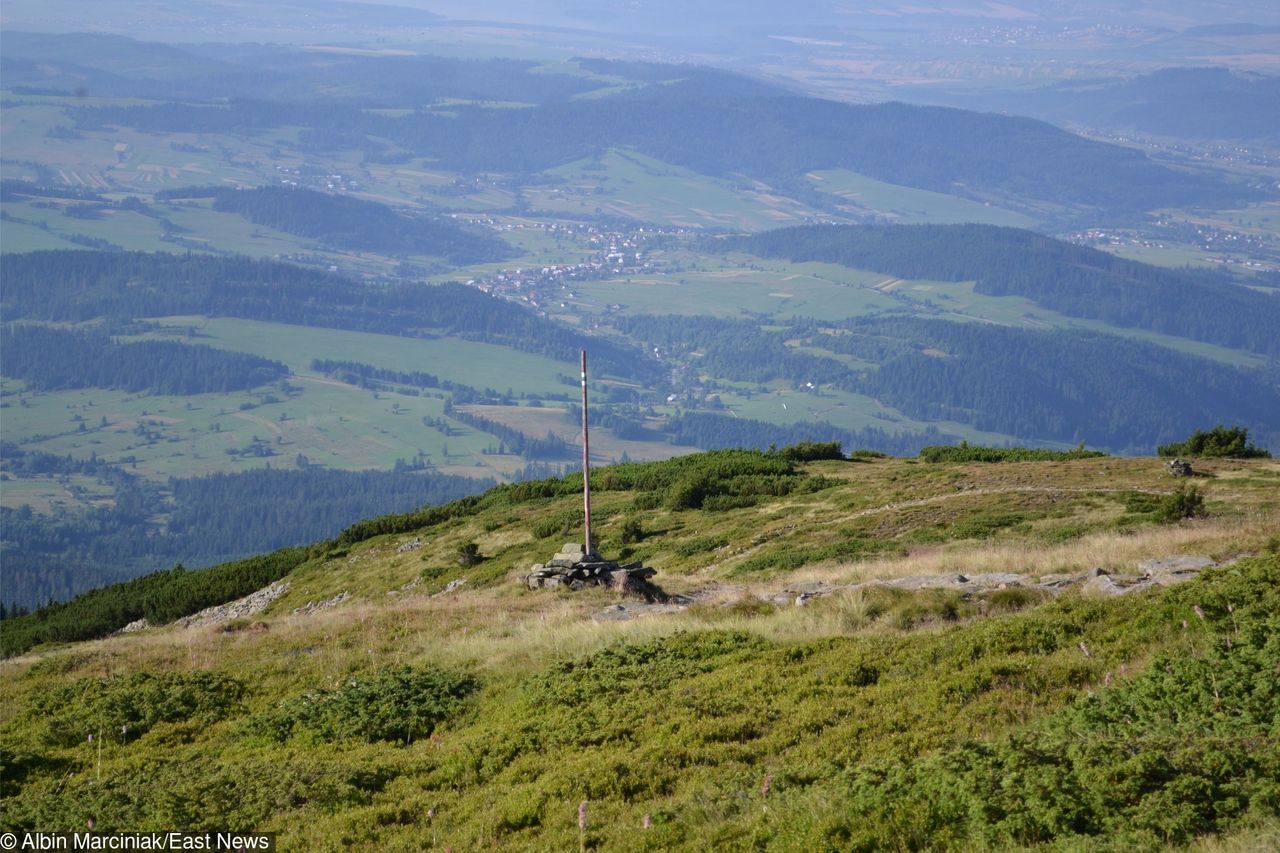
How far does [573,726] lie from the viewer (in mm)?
14211

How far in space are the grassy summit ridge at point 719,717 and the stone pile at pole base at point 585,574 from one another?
625 mm

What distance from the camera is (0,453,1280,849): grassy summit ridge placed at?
33.2 ft

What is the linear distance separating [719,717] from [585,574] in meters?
9.95

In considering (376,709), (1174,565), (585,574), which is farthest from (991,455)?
(376,709)

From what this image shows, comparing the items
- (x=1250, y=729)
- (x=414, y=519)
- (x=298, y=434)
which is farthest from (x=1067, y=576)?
(x=298, y=434)

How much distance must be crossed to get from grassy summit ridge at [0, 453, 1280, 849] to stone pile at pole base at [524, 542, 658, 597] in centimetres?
63

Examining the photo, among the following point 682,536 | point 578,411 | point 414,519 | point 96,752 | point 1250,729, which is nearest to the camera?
point 1250,729

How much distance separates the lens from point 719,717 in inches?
546

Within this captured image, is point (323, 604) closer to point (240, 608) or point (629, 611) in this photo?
point (240, 608)

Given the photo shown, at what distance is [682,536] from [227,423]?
528ft

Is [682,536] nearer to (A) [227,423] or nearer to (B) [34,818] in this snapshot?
(B) [34,818]

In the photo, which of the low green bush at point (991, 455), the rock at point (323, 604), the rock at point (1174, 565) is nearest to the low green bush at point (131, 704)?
the rock at point (1174, 565)

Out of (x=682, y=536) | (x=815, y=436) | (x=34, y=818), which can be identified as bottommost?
(x=815, y=436)

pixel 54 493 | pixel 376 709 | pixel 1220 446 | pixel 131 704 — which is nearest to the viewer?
pixel 376 709
